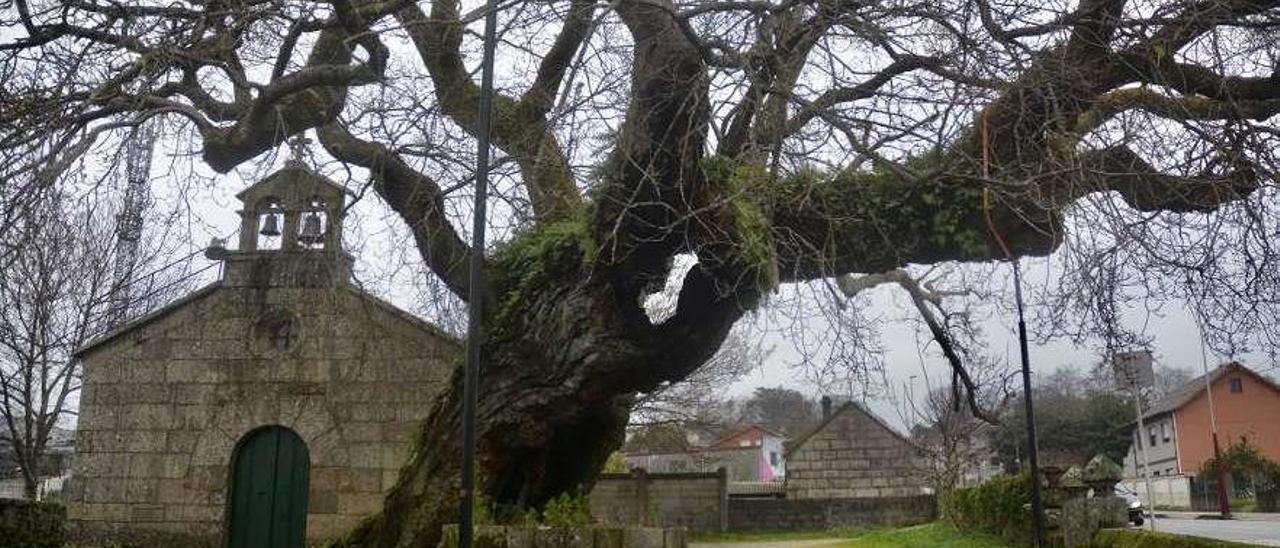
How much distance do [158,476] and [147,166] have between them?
24.0 feet

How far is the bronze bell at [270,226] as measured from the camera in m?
14.4

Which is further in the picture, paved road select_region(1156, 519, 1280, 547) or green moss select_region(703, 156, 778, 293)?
paved road select_region(1156, 519, 1280, 547)

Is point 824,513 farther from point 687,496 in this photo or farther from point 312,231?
point 312,231

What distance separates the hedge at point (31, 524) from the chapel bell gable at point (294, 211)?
4.06m

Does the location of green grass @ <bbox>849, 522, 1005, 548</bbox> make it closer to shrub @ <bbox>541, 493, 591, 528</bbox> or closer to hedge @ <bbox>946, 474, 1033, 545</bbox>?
hedge @ <bbox>946, 474, 1033, 545</bbox>

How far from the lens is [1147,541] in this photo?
9.06 m

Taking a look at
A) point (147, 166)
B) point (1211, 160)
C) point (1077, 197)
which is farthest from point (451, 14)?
point (1211, 160)

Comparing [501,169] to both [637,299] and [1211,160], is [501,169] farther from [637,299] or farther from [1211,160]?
[1211,160]

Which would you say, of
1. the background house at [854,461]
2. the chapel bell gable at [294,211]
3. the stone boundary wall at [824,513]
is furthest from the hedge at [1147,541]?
the background house at [854,461]

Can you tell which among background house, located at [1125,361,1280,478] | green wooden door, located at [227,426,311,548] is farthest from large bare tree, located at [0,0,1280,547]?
background house, located at [1125,361,1280,478]

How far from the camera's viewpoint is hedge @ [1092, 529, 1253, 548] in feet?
Answer: 25.3

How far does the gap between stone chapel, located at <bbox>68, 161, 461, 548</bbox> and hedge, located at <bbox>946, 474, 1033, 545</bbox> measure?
27.8 feet

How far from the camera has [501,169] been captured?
9562 mm

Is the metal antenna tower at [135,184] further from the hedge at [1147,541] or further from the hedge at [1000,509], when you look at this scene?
the hedge at [1000,509]
